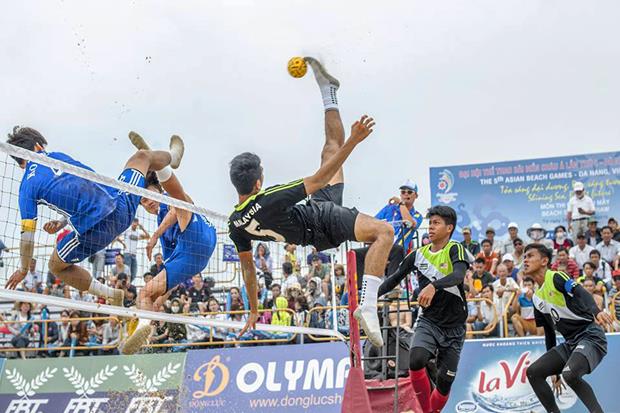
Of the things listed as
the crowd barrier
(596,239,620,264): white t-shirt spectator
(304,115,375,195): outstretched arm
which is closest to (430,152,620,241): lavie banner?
(596,239,620,264): white t-shirt spectator

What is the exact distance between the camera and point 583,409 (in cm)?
1063

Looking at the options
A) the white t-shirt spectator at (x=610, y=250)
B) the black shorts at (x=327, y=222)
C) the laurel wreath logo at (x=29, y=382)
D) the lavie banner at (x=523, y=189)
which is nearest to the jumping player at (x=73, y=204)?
the black shorts at (x=327, y=222)

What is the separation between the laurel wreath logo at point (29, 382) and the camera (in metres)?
13.4

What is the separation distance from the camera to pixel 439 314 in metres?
7.95

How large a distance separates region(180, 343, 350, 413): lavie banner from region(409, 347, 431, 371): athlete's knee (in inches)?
166

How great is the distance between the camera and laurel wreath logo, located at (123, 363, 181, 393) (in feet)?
42.1

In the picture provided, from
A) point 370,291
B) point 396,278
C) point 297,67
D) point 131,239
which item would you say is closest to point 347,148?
point 370,291

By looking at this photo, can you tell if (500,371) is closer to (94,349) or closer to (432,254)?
(432,254)

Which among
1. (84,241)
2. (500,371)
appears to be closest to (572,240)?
(500,371)

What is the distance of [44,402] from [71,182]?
6.79m

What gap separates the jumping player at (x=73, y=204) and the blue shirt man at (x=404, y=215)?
10.5 ft

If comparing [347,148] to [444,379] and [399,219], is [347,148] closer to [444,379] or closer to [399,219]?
[444,379]

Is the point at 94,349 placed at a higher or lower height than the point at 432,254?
lower

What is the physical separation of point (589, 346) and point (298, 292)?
5777 mm
